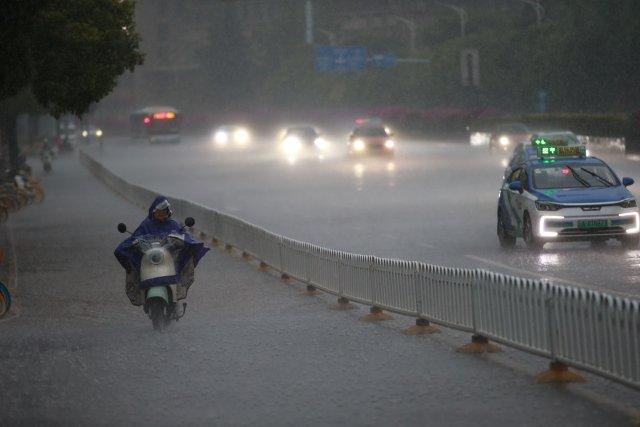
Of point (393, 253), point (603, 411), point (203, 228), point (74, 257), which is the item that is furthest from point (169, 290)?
point (203, 228)

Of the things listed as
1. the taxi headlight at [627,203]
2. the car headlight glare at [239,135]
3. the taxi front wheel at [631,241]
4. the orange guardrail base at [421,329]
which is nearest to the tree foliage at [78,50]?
the taxi headlight at [627,203]

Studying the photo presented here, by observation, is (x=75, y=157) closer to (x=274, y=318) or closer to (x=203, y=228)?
(x=203, y=228)

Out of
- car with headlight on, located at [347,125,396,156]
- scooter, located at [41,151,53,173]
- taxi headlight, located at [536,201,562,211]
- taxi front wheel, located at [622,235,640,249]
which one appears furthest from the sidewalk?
scooter, located at [41,151,53,173]

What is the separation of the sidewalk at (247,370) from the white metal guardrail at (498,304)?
11.0 inches

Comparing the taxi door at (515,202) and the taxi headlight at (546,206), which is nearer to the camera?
the taxi headlight at (546,206)

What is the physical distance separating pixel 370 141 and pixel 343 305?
5022cm

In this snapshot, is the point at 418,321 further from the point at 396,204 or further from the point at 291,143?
the point at 291,143

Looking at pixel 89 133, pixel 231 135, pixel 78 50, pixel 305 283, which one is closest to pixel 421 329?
pixel 305 283

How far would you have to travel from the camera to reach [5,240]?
1278 inches

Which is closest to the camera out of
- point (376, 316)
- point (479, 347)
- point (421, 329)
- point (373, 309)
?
point (479, 347)

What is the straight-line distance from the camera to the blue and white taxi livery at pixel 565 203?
23250 millimetres

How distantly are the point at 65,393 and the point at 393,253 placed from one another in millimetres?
12888

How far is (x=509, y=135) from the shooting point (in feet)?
229

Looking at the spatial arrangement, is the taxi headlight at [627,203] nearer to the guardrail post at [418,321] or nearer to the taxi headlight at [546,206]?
the taxi headlight at [546,206]
